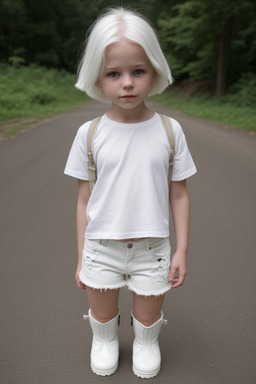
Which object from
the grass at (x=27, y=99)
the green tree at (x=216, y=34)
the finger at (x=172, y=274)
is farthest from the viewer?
the green tree at (x=216, y=34)

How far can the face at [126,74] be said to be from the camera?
1617 mm

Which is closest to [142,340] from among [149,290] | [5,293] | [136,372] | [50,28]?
[136,372]

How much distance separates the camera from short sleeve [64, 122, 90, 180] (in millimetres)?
1793

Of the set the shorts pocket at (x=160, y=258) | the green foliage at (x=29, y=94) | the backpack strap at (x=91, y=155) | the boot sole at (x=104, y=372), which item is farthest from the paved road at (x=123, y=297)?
the green foliage at (x=29, y=94)

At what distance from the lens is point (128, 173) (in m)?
1.74

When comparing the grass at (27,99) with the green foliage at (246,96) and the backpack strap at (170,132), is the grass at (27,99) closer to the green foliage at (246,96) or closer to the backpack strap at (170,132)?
the green foliage at (246,96)

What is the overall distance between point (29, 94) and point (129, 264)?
18118 mm

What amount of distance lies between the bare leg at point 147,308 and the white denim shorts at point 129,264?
7 centimetres

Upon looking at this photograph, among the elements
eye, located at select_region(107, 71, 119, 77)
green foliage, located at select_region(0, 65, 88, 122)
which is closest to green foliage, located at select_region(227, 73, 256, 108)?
green foliage, located at select_region(0, 65, 88, 122)

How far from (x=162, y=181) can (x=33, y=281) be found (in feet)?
5.59

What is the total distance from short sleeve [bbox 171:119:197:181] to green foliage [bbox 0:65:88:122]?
38.1 feet

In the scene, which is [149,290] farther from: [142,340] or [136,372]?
[136,372]

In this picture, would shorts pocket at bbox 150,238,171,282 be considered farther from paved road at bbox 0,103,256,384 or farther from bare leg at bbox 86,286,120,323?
paved road at bbox 0,103,256,384

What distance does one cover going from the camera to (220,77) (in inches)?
813
